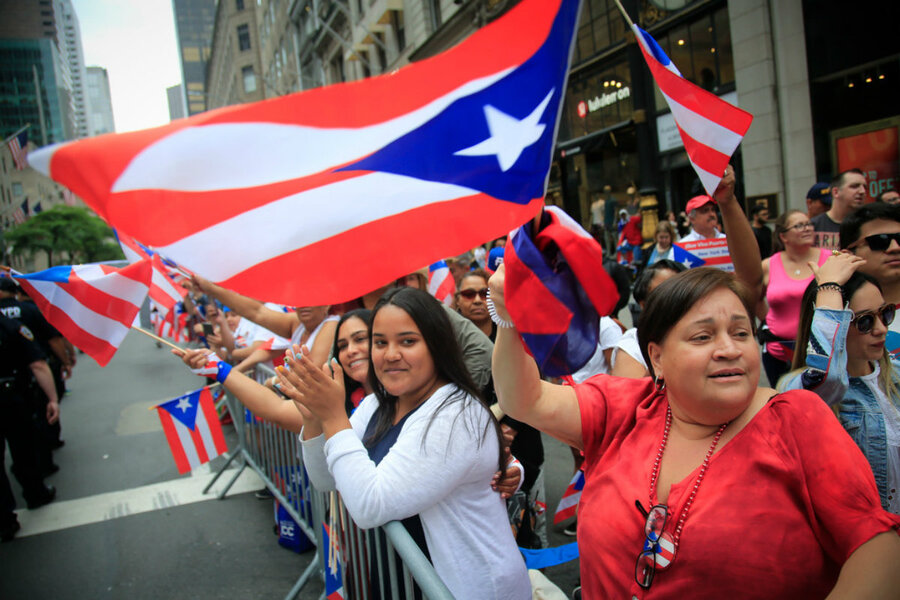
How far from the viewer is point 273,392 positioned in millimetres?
3094

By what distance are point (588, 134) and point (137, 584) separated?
51.1 ft

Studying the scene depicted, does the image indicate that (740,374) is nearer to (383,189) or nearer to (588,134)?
(383,189)

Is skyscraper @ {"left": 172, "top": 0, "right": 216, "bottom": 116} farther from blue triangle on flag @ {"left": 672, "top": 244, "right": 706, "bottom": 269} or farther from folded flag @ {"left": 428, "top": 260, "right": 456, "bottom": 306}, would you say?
blue triangle on flag @ {"left": 672, "top": 244, "right": 706, "bottom": 269}

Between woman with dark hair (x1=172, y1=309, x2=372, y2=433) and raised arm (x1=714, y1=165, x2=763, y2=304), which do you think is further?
woman with dark hair (x1=172, y1=309, x2=372, y2=433)

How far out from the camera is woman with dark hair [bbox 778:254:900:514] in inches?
84.9

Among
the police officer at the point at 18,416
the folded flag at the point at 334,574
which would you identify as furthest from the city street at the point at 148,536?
the folded flag at the point at 334,574

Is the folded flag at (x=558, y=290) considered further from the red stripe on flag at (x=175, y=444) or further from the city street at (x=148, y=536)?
the red stripe on flag at (x=175, y=444)

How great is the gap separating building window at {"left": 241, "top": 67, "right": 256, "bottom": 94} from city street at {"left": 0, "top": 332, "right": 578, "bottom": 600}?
61.8 meters

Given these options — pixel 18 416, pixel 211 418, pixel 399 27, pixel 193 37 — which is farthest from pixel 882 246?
pixel 193 37

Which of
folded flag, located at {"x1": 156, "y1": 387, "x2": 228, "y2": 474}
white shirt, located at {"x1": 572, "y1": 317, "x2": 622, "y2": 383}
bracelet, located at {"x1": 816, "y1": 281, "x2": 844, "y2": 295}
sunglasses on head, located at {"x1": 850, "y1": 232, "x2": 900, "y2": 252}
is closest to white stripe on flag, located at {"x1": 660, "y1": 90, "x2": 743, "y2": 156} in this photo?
bracelet, located at {"x1": 816, "y1": 281, "x2": 844, "y2": 295}

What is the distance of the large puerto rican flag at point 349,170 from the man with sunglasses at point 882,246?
6.28 ft

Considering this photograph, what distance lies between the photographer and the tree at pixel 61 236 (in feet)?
171

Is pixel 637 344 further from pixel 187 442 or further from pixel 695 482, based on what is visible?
pixel 187 442

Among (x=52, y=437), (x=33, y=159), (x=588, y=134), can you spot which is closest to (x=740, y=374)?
(x=33, y=159)
